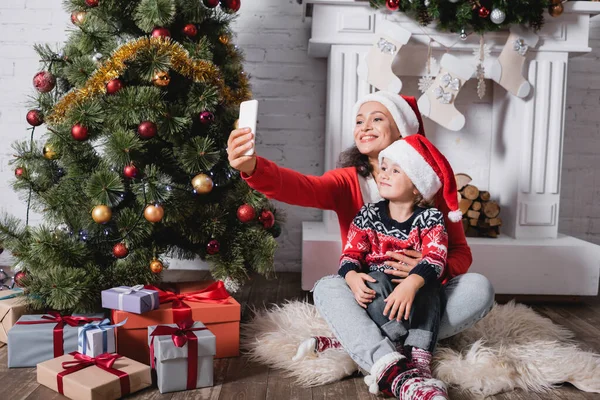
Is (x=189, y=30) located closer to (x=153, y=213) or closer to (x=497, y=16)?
(x=153, y=213)

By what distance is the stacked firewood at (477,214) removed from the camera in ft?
7.97

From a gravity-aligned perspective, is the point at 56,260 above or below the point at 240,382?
above

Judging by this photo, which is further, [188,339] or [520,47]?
[520,47]

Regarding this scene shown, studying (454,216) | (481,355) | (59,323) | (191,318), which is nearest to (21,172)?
(59,323)

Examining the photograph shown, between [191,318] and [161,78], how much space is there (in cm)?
78

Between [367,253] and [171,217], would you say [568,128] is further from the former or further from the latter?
[171,217]

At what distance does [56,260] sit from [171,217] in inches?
15.0

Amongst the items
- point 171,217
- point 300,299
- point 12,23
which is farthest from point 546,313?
point 12,23

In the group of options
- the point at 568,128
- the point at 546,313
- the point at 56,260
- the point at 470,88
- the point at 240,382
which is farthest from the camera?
the point at 568,128

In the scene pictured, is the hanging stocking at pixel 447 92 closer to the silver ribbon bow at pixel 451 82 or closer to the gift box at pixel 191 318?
the silver ribbon bow at pixel 451 82

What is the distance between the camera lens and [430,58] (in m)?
2.39

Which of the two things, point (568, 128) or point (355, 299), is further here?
point (568, 128)

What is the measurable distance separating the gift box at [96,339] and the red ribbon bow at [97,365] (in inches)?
0.9

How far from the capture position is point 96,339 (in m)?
1.42
